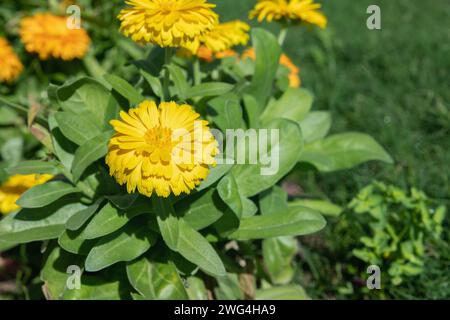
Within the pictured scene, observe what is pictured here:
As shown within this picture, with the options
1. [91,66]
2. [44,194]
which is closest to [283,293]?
[44,194]

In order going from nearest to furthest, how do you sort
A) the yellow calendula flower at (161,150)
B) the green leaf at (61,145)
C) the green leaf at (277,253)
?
the yellow calendula flower at (161,150), the green leaf at (61,145), the green leaf at (277,253)

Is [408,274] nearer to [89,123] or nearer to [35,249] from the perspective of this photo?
[89,123]

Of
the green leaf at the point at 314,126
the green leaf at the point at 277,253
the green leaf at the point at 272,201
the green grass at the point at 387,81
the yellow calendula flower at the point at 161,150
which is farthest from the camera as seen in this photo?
the green grass at the point at 387,81

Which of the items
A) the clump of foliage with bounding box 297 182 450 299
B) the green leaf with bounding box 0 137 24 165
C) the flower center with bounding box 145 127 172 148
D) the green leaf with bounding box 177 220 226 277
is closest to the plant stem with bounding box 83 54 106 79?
the green leaf with bounding box 0 137 24 165

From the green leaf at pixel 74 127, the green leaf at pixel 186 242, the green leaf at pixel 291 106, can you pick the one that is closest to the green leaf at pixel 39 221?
the green leaf at pixel 74 127

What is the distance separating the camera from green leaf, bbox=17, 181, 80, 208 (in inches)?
75.0

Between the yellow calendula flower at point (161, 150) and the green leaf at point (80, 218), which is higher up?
the yellow calendula flower at point (161, 150)

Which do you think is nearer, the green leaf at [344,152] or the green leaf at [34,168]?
the green leaf at [34,168]

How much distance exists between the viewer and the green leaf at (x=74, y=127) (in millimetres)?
1958

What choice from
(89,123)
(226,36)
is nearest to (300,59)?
(226,36)

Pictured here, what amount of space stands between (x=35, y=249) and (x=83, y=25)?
1.33 m

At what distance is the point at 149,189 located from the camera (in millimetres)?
1603

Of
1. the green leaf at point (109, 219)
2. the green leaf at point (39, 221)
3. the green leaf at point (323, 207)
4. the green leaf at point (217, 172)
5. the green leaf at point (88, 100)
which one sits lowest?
the green leaf at point (323, 207)

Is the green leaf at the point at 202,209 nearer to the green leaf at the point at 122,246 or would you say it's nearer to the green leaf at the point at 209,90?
the green leaf at the point at 122,246
